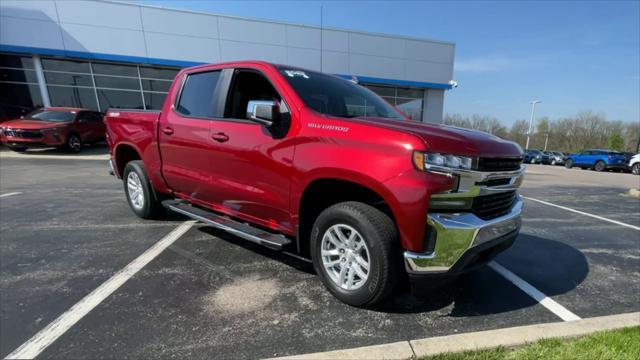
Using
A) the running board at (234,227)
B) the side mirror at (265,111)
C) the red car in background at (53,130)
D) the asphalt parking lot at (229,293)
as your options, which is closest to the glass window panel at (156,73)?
the red car in background at (53,130)

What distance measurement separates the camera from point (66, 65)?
62.0 feet

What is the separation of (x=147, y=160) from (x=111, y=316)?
8.21 feet

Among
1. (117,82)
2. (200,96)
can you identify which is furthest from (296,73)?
(117,82)

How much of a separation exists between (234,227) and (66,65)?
21.9m

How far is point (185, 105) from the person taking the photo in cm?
404

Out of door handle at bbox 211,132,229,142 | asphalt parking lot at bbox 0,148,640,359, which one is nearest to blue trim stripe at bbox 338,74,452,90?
asphalt parking lot at bbox 0,148,640,359

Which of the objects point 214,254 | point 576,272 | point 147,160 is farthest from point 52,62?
point 576,272

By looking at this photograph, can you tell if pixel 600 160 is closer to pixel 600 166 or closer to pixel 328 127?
pixel 600 166

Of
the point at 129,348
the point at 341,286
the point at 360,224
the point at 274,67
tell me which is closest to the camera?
the point at 129,348

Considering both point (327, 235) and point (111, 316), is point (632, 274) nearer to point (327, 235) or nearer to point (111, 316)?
point (327, 235)

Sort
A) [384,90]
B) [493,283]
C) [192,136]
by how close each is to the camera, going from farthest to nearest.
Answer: [384,90], [192,136], [493,283]

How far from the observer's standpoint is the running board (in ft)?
9.73

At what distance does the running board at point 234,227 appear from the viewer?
297 centimetres

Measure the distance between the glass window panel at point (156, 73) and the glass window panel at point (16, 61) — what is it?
574 centimetres
